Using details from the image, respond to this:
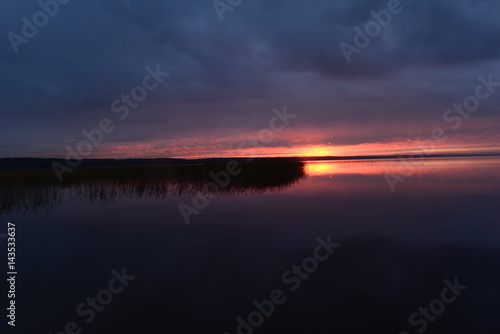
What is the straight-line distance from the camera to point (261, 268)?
7.29 metres

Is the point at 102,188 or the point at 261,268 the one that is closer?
the point at 261,268

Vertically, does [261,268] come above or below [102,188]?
below

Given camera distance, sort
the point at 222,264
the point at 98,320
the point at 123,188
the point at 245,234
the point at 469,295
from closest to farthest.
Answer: the point at 98,320 < the point at 469,295 < the point at 222,264 < the point at 245,234 < the point at 123,188

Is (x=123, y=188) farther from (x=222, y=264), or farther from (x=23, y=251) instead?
(x=222, y=264)

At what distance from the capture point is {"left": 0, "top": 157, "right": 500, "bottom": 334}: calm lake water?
5035 millimetres

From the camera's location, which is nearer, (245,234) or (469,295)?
(469,295)

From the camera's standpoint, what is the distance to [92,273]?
6.98 metres

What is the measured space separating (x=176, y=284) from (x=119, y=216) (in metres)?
8.07

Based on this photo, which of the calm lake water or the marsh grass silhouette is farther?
the marsh grass silhouette

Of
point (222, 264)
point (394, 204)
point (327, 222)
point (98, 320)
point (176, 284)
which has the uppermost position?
point (394, 204)

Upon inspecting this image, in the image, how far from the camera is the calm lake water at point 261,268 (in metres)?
5.04

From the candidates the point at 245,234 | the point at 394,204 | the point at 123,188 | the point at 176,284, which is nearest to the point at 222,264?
the point at 176,284

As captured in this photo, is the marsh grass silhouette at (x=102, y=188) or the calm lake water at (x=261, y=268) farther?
the marsh grass silhouette at (x=102, y=188)

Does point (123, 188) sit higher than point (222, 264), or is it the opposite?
point (123, 188)
